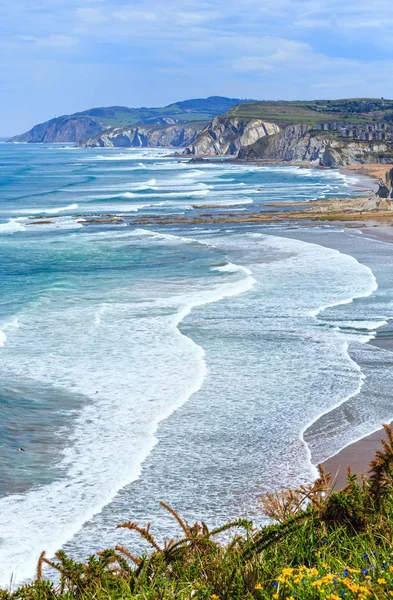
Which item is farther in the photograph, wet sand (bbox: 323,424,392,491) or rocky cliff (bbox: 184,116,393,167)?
rocky cliff (bbox: 184,116,393,167)

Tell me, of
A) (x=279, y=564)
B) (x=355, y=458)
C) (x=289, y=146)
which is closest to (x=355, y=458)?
(x=355, y=458)

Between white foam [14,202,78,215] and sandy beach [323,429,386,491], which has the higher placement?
sandy beach [323,429,386,491]

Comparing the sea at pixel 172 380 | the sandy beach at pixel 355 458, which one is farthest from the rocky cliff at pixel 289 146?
the sandy beach at pixel 355 458

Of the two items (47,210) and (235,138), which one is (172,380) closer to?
(47,210)

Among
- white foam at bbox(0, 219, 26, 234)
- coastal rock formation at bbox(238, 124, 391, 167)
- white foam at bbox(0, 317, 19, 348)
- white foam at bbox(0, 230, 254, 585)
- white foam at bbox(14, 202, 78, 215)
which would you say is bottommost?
white foam at bbox(14, 202, 78, 215)

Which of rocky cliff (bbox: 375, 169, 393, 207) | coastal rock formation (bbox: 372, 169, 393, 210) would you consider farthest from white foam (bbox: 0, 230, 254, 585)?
rocky cliff (bbox: 375, 169, 393, 207)

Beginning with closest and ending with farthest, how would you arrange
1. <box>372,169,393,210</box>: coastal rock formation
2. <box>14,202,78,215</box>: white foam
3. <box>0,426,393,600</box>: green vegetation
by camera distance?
<box>0,426,393,600</box>: green vegetation → <box>372,169,393,210</box>: coastal rock formation → <box>14,202,78,215</box>: white foam

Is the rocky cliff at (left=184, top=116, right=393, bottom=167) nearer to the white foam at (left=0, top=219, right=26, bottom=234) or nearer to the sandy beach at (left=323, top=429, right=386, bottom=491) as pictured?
the white foam at (left=0, top=219, right=26, bottom=234)

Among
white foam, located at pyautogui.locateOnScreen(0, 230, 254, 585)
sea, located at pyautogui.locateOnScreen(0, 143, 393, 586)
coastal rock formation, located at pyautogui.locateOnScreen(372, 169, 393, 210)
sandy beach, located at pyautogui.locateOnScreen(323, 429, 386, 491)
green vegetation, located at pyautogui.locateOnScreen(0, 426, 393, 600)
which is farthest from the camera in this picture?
coastal rock formation, located at pyautogui.locateOnScreen(372, 169, 393, 210)
